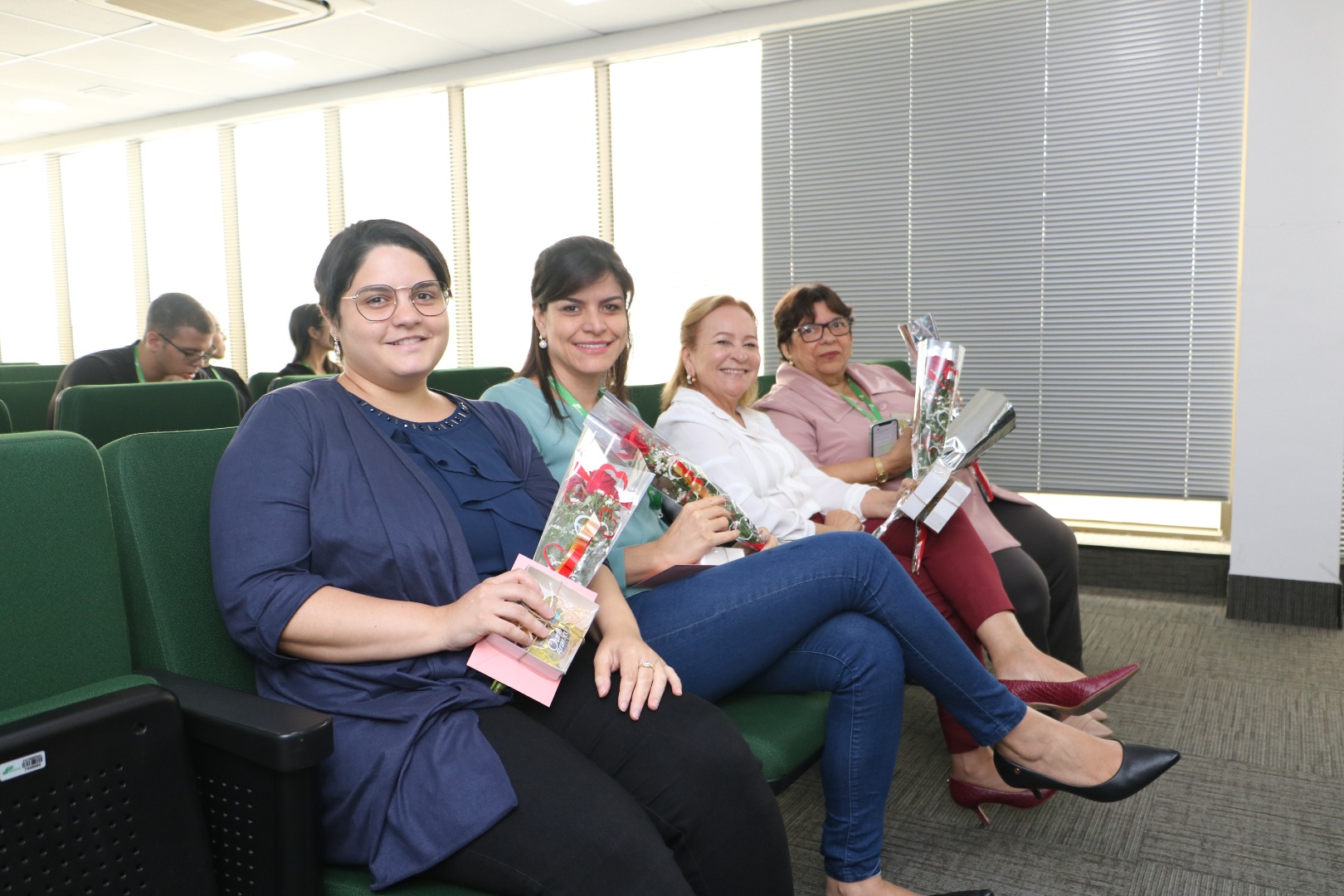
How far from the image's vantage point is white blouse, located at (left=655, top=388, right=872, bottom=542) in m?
2.28

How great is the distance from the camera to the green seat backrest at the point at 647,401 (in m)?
2.90

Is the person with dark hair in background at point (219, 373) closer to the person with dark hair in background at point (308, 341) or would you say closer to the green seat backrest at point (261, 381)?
the green seat backrest at point (261, 381)

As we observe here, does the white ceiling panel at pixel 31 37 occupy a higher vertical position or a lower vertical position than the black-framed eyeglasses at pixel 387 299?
higher

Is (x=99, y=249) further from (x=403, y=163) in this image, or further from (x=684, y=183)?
(x=684, y=183)

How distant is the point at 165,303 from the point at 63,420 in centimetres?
142

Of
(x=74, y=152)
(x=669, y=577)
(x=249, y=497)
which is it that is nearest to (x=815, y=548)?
(x=669, y=577)

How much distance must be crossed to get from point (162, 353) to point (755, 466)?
2.56 meters

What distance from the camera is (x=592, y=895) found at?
115cm

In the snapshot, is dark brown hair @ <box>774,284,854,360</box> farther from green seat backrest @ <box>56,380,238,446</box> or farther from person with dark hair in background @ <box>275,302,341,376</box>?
person with dark hair in background @ <box>275,302,341,376</box>

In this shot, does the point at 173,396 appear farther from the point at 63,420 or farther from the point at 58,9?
the point at 58,9

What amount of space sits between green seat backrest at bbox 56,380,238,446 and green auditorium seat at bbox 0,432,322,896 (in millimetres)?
1037

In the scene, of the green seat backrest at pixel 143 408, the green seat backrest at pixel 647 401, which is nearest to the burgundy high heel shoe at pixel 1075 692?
the green seat backrest at pixel 647 401

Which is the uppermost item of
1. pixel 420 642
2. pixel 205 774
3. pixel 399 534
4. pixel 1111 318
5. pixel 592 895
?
pixel 1111 318

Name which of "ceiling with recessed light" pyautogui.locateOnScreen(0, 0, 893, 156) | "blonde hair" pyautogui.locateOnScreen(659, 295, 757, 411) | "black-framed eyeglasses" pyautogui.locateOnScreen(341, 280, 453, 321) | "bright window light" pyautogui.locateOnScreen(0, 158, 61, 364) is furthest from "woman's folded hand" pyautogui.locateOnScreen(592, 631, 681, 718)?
"bright window light" pyautogui.locateOnScreen(0, 158, 61, 364)
